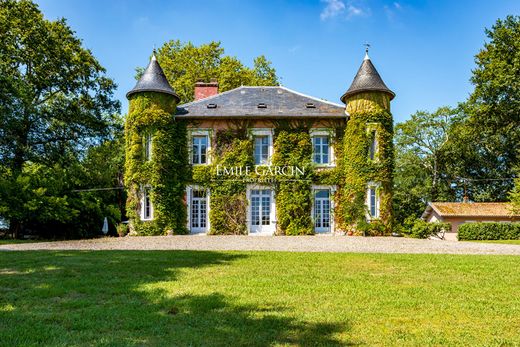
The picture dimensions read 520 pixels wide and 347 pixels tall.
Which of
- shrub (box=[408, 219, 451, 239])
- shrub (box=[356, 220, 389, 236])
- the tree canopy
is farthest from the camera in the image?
Result: the tree canopy

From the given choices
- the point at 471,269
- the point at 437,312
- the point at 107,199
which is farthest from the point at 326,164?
the point at 437,312

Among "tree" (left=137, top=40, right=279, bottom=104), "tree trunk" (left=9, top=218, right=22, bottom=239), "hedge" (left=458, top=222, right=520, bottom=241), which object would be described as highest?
"tree" (left=137, top=40, right=279, bottom=104)

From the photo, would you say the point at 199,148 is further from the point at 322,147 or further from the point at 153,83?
the point at 322,147

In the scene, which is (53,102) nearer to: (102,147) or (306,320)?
(102,147)

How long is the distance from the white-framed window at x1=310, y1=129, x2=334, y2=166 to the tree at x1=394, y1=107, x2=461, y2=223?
60.5 feet

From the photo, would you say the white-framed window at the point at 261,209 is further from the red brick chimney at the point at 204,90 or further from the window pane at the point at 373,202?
the red brick chimney at the point at 204,90

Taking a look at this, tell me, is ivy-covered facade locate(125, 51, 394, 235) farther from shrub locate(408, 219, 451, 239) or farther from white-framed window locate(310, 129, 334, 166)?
shrub locate(408, 219, 451, 239)

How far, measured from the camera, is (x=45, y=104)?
24562 mm

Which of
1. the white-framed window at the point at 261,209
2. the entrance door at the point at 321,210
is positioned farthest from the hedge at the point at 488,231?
the white-framed window at the point at 261,209

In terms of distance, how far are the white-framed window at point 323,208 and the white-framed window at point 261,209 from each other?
2168 mm

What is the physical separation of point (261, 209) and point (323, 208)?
322 centimetres

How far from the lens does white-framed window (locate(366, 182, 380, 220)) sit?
20.9m

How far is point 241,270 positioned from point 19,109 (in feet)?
54.9

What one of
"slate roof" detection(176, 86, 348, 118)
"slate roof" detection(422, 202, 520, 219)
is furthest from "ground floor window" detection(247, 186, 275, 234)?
"slate roof" detection(422, 202, 520, 219)
